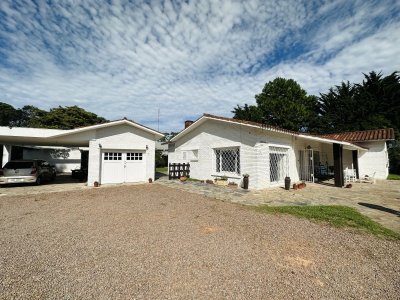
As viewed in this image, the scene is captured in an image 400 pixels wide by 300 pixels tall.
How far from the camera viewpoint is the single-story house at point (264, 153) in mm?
11844

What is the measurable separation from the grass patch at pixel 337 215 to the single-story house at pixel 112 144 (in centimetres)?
968

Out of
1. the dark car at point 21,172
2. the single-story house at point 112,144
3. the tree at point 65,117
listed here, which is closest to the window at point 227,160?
the single-story house at point 112,144

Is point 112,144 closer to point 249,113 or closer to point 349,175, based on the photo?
point 349,175

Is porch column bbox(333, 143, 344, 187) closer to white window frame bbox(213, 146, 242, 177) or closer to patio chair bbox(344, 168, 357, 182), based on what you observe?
patio chair bbox(344, 168, 357, 182)

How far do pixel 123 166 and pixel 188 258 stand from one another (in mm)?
11493

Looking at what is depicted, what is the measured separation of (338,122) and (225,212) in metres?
33.5

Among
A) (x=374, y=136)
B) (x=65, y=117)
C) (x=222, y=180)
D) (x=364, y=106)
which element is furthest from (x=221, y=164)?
(x=65, y=117)

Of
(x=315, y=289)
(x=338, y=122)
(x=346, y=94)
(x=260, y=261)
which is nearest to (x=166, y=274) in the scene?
(x=260, y=261)

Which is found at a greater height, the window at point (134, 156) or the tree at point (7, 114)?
the tree at point (7, 114)

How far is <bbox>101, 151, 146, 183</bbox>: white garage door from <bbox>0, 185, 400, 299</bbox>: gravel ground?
6.96 metres

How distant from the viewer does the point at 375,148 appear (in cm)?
1816

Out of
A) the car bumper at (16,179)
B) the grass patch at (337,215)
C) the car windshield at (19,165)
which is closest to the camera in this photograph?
the grass patch at (337,215)

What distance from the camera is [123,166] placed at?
1427 centimetres

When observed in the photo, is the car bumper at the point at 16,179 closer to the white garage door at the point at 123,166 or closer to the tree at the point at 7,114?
the white garage door at the point at 123,166
